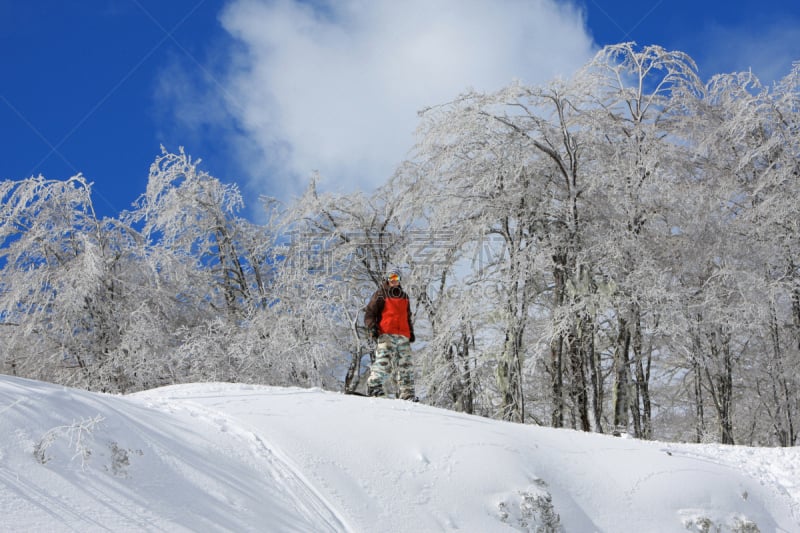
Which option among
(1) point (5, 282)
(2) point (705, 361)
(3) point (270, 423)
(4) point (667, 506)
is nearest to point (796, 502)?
(4) point (667, 506)

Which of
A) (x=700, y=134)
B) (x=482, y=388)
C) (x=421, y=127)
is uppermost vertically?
(x=700, y=134)

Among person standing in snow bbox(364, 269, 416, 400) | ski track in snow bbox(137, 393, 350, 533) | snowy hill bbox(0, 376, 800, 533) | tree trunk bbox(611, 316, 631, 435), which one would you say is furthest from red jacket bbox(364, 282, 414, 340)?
tree trunk bbox(611, 316, 631, 435)

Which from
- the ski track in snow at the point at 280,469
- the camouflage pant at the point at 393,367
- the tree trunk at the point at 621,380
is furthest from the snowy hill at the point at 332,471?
the tree trunk at the point at 621,380

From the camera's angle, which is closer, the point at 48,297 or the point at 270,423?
the point at 270,423

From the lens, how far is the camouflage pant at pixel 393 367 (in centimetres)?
924

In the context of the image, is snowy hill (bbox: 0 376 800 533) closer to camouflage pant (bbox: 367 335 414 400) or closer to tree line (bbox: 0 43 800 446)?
camouflage pant (bbox: 367 335 414 400)

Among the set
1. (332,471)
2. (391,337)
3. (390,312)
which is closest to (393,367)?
(391,337)

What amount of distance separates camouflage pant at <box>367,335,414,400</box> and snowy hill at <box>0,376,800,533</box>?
137cm

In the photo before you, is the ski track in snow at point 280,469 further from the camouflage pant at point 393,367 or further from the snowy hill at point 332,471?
the camouflage pant at point 393,367

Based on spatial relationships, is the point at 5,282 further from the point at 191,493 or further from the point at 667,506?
the point at 667,506

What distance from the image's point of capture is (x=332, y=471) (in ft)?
18.5

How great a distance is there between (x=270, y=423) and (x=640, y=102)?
36.3 feet

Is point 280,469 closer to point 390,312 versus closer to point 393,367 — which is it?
point 393,367

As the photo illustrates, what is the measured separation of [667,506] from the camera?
6535 mm
